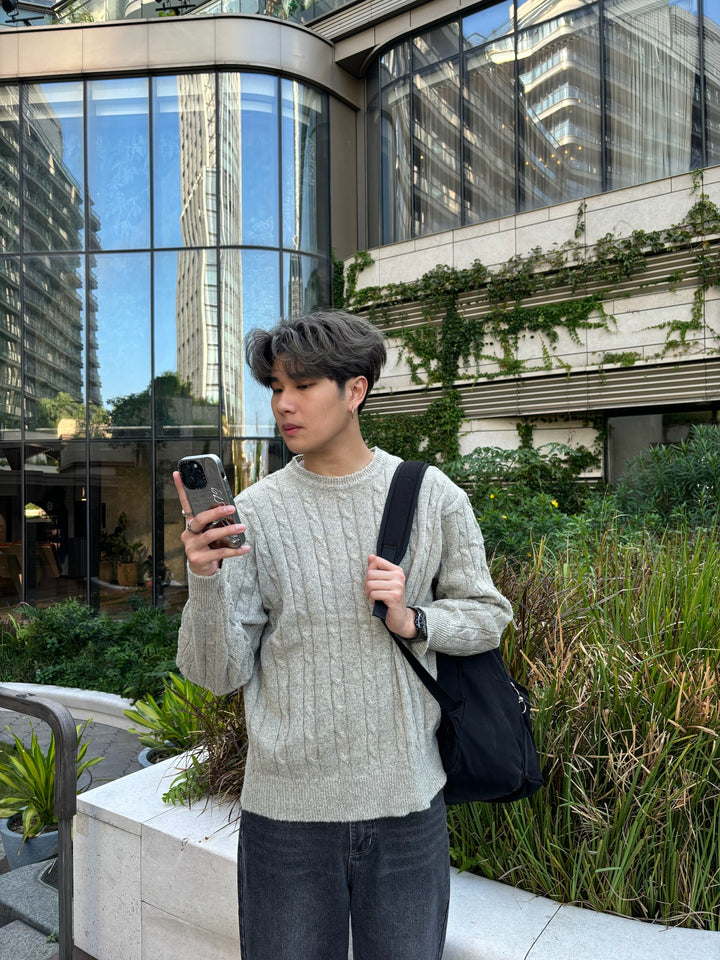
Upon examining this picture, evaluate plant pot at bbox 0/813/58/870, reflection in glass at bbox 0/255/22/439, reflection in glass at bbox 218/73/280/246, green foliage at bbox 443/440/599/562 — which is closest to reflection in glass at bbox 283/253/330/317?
reflection in glass at bbox 218/73/280/246

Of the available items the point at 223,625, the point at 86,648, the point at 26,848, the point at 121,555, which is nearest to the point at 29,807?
the point at 26,848

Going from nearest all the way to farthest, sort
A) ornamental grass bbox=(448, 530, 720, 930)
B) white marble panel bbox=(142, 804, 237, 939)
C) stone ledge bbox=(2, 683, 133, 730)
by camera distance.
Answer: ornamental grass bbox=(448, 530, 720, 930) → white marble panel bbox=(142, 804, 237, 939) → stone ledge bbox=(2, 683, 133, 730)

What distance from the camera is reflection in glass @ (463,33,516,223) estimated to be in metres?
11.5

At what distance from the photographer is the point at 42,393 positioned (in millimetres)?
12023

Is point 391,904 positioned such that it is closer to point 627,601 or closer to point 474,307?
point 627,601

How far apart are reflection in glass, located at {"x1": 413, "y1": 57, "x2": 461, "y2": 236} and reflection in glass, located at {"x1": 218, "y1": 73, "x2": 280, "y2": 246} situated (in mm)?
2451

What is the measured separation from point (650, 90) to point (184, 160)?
730 centimetres

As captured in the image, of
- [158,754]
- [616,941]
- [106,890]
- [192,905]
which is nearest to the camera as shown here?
[616,941]

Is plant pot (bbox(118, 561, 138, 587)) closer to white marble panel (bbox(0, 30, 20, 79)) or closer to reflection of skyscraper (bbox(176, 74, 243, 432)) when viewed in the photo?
reflection of skyscraper (bbox(176, 74, 243, 432))

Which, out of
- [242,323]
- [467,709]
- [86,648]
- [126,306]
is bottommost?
[86,648]

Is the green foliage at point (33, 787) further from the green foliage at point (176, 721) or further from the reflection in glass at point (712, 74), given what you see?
the reflection in glass at point (712, 74)

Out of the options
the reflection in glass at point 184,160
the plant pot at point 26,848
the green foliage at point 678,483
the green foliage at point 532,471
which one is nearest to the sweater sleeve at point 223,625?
the plant pot at point 26,848

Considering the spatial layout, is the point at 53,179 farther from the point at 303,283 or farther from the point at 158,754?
the point at 158,754

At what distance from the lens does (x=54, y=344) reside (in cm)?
1203
